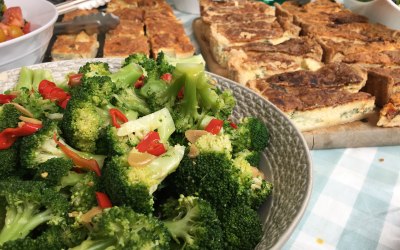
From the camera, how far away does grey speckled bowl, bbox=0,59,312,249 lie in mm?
1188

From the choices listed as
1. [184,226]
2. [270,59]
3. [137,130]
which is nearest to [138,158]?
[137,130]

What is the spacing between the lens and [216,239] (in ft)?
3.69

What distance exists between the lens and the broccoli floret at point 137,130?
1258mm

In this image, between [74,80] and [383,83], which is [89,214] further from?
[383,83]

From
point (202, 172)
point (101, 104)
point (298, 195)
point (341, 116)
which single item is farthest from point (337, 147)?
point (101, 104)

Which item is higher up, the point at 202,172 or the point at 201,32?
the point at 202,172

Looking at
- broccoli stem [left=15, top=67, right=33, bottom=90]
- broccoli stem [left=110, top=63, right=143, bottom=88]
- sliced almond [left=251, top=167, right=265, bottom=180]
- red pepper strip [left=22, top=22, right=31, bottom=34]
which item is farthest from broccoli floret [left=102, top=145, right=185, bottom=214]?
red pepper strip [left=22, top=22, right=31, bottom=34]

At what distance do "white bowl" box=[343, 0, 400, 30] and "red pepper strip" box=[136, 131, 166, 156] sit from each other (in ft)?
9.30

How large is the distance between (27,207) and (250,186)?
70 centimetres

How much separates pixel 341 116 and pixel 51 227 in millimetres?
1877

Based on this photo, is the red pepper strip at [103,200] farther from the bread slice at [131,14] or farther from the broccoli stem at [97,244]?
the bread slice at [131,14]

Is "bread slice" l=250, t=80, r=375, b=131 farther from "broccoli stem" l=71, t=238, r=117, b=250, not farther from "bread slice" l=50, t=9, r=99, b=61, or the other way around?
"broccoli stem" l=71, t=238, r=117, b=250

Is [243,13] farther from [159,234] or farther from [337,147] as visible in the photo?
[159,234]

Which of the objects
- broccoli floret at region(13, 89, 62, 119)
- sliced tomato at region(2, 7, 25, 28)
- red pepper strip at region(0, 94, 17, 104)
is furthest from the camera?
sliced tomato at region(2, 7, 25, 28)
